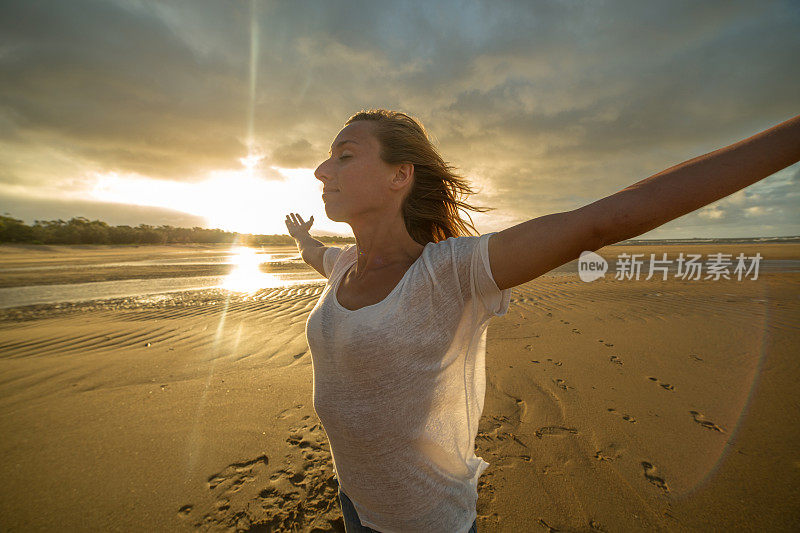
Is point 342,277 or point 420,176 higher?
point 420,176

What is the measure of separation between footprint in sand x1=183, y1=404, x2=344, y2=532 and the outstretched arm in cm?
242

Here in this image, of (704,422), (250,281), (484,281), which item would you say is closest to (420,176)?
(484,281)

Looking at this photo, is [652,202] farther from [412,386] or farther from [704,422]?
[704,422]

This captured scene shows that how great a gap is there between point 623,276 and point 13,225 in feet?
151

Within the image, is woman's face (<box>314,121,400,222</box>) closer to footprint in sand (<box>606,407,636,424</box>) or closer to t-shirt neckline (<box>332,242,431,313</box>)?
t-shirt neckline (<box>332,242,431,313</box>)

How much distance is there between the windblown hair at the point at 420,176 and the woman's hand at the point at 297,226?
4.54ft

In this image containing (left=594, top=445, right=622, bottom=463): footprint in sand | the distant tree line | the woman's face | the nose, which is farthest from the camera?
the distant tree line

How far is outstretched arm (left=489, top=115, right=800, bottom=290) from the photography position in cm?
86

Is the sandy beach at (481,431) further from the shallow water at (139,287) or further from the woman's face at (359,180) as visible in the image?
the shallow water at (139,287)

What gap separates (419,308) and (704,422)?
159 inches

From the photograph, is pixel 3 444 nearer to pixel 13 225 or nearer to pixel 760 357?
pixel 760 357

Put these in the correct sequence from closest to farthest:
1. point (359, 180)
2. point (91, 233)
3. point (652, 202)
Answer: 1. point (652, 202)
2. point (359, 180)
3. point (91, 233)

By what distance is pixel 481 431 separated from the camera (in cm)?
316

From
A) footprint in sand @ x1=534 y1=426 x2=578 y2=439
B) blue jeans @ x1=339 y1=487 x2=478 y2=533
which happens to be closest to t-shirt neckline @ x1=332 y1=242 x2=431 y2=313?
blue jeans @ x1=339 y1=487 x2=478 y2=533
